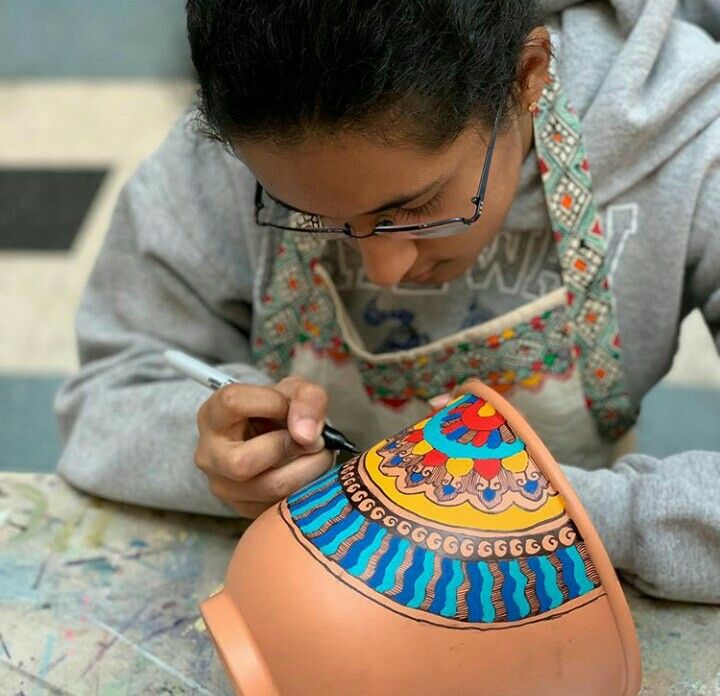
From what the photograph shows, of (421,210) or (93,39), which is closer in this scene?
(421,210)

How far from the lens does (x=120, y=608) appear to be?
0.88 metres

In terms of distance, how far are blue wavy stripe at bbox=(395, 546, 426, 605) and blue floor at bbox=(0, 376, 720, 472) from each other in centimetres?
135

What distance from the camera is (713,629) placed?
0.83 metres

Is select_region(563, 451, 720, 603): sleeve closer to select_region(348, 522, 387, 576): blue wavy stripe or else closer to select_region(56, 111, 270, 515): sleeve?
select_region(348, 522, 387, 576): blue wavy stripe

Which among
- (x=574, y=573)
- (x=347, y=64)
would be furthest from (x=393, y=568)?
(x=347, y=64)

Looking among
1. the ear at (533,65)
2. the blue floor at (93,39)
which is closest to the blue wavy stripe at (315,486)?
the ear at (533,65)

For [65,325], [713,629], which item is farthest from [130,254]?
[65,325]

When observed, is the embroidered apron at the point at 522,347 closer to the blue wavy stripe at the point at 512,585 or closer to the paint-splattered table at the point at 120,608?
the paint-splattered table at the point at 120,608

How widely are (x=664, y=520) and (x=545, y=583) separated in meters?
0.23

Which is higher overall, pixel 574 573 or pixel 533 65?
pixel 533 65

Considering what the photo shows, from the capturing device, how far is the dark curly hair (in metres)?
0.65

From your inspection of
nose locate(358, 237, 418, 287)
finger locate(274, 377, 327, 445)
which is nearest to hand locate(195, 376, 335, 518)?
finger locate(274, 377, 327, 445)

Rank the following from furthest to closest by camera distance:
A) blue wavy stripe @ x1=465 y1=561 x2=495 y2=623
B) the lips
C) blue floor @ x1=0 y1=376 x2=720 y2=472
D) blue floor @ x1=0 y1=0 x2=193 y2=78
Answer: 1. blue floor @ x1=0 y1=0 x2=193 y2=78
2. blue floor @ x1=0 y1=376 x2=720 y2=472
3. the lips
4. blue wavy stripe @ x1=465 y1=561 x2=495 y2=623

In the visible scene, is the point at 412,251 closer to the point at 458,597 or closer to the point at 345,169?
the point at 345,169
